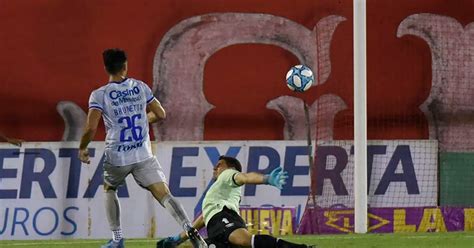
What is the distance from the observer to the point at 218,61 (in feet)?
63.9

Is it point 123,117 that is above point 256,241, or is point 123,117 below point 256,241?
above

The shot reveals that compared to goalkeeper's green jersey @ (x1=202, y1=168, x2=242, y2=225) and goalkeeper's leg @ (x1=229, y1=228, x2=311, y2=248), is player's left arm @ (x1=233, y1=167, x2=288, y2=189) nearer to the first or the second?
goalkeeper's leg @ (x1=229, y1=228, x2=311, y2=248)

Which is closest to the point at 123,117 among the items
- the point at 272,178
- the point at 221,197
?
the point at 221,197

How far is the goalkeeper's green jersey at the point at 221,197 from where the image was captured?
11602mm

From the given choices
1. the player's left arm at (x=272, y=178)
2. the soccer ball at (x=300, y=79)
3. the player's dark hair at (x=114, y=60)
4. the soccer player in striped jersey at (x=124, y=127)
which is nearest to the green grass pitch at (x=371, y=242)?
the soccer player in striped jersey at (x=124, y=127)

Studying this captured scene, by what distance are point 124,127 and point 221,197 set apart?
1276 mm

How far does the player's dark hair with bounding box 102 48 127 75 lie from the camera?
10953 mm

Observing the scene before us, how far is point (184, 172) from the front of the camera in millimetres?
19188

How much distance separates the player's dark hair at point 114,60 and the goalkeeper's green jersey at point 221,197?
1.54 meters

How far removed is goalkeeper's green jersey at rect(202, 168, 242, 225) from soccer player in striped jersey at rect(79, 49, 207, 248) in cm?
67

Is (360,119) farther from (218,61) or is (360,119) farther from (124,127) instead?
(124,127)

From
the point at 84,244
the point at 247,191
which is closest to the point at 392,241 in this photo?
the point at 84,244

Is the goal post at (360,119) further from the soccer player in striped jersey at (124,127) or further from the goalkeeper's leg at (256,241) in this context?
the soccer player in striped jersey at (124,127)

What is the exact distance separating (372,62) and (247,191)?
2.99 m
